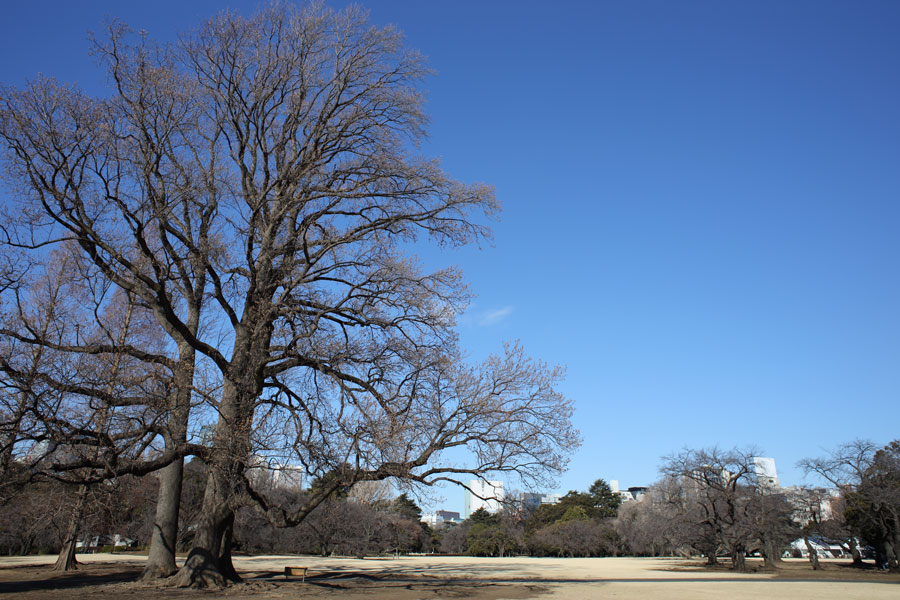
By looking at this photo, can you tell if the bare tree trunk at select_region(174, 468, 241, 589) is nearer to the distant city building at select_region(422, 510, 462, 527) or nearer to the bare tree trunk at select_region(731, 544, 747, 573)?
the distant city building at select_region(422, 510, 462, 527)

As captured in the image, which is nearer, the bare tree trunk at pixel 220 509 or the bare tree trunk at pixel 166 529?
the bare tree trunk at pixel 220 509

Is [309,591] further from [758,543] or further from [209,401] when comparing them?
[758,543]

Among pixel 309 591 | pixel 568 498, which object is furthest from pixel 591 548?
pixel 309 591

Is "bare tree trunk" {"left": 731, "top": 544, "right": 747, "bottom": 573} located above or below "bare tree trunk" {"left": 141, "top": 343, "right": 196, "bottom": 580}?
below

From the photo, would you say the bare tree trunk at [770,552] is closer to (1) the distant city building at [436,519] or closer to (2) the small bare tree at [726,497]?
(2) the small bare tree at [726,497]

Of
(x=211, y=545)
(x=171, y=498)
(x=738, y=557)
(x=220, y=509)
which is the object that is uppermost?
(x=171, y=498)

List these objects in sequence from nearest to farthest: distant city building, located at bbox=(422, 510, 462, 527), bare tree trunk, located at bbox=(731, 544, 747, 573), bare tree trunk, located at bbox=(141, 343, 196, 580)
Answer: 1. bare tree trunk, located at bbox=(141, 343, 196, 580)
2. bare tree trunk, located at bbox=(731, 544, 747, 573)
3. distant city building, located at bbox=(422, 510, 462, 527)

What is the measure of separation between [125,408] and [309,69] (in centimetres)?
1019

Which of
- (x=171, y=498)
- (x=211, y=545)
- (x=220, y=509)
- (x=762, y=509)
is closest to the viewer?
(x=220, y=509)

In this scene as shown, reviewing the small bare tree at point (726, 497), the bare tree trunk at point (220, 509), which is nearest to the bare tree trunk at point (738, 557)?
the small bare tree at point (726, 497)

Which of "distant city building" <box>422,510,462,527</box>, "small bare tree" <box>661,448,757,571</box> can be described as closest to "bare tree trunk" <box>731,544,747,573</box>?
"small bare tree" <box>661,448,757,571</box>

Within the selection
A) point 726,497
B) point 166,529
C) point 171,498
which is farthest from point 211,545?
point 726,497

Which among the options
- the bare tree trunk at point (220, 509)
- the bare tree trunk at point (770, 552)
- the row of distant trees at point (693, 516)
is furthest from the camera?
the bare tree trunk at point (770, 552)

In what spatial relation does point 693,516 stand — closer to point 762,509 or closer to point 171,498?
point 762,509
